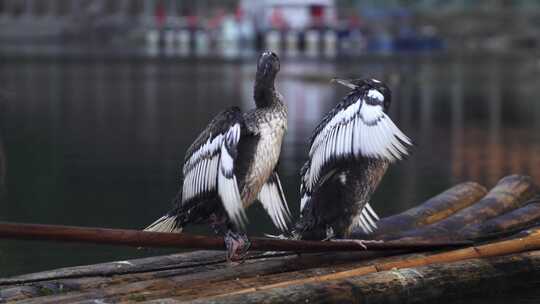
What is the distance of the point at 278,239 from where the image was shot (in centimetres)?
Answer: 1181

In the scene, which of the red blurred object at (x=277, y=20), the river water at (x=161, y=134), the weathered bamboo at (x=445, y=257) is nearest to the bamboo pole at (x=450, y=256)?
the weathered bamboo at (x=445, y=257)

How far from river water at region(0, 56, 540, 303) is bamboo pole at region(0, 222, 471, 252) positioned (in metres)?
3.96

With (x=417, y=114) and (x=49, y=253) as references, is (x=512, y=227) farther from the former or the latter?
(x=417, y=114)

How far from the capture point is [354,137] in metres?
12.4

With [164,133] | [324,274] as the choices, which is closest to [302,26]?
[164,133]

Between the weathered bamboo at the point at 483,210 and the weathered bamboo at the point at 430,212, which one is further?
the weathered bamboo at the point at 430,212

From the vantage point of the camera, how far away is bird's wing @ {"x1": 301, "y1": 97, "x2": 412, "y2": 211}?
40.1ft

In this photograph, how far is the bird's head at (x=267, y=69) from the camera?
1211 cm

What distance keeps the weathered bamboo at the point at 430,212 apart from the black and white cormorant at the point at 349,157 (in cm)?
120

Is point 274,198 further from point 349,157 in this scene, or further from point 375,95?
point 375,95

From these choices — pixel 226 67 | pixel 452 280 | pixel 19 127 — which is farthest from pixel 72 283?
pixel 226 67

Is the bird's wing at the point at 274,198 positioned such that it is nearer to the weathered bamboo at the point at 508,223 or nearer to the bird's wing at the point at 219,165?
the bird's wing at the point at 219,165

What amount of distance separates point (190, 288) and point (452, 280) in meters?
2.60

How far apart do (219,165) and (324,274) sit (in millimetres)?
1427
